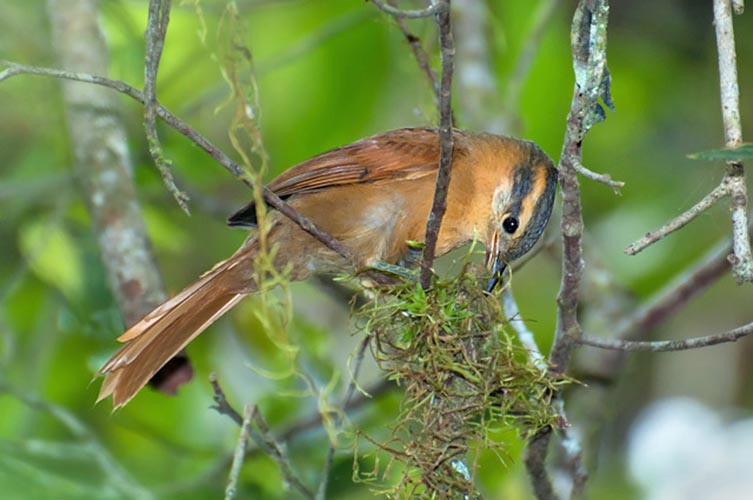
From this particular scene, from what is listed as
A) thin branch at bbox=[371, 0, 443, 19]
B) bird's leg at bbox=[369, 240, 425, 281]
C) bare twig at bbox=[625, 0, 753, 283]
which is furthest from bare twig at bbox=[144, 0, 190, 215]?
bare twig at bbox=[625, 0, 753, 283]

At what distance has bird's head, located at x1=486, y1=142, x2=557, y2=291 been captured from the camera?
4.78m

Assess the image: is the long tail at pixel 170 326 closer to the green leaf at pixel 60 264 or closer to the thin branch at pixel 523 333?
the thin branch at pixel 523 333

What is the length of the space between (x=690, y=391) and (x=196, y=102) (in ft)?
11.5

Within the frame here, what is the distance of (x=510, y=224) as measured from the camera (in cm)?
482

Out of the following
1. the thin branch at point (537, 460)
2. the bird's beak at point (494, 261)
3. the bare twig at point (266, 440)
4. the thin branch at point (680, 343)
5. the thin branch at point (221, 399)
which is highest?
the bird's beak at point (494, 261)

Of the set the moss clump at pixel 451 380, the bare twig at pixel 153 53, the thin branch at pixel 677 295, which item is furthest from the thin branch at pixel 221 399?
the thin branch at pixel 677 295

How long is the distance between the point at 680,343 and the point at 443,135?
3.09ft

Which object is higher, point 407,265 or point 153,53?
point 153,53

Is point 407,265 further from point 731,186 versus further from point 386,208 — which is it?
point 731,186

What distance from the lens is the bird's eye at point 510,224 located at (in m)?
4.81

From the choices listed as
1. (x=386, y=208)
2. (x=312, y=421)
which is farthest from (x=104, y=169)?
(x=312, y=421)

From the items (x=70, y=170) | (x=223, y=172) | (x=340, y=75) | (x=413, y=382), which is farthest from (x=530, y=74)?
(x=413, y=382)

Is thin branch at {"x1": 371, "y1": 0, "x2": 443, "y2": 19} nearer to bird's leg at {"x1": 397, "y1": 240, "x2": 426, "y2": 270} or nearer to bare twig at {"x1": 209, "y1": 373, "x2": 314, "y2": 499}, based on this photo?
bare twig at {"x1": 209, "y1": 373, "x2": 314, "y2": 499}

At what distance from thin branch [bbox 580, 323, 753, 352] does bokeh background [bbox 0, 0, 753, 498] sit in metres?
1.94
